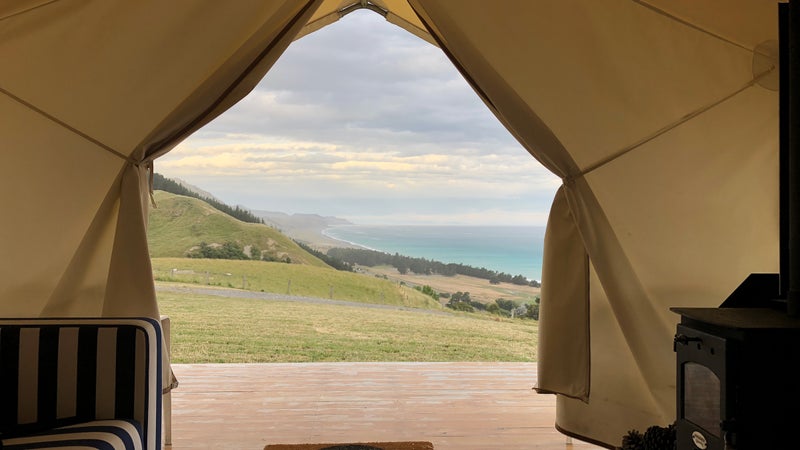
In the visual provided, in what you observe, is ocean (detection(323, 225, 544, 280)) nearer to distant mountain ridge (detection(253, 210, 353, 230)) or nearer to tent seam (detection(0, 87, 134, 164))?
distant mountain ridge (detection(253, 210, 353, 230))

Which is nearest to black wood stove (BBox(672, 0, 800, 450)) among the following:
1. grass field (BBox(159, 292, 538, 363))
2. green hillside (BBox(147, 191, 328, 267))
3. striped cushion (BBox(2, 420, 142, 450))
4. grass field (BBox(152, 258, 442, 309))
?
striped cushion (BBox(2, 420, 142, 450))

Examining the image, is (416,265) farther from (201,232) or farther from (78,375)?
(78,375)

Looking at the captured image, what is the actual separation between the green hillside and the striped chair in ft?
38.1

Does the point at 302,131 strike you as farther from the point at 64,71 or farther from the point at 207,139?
the point at 64,71

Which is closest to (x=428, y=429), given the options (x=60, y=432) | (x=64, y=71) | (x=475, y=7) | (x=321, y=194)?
(x=60, y=432)

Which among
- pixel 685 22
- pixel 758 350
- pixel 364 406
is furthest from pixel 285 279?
pixel 758 350

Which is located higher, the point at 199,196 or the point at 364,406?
the point at 199,196

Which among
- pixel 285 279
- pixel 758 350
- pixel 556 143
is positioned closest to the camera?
pixel 758 350

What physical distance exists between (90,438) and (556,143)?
7.38 ft

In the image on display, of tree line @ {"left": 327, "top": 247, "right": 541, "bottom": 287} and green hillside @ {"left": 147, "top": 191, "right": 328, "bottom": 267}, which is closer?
green hillside @ {"left": 147, "top": 191, "right": 328, "bottom": 267}

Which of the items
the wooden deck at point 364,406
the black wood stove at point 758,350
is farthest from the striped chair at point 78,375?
the black wood stove at point 758,350

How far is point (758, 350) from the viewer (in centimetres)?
184

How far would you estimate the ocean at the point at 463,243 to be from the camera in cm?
1667

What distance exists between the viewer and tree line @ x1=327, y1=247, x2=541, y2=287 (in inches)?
628
